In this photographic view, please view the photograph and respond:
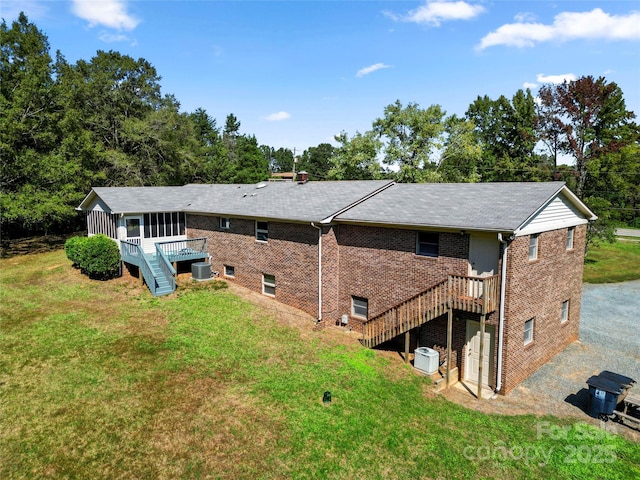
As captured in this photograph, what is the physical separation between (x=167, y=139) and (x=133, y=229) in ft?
72.0

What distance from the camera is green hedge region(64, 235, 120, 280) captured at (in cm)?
2067

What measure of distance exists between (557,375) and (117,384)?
14735mm

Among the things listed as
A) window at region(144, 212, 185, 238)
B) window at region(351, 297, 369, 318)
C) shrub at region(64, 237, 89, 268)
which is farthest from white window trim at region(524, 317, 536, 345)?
shrub at region(64, 237, 89, 268)

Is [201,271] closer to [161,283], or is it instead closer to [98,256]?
[161,283]

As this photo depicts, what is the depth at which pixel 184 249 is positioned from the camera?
2203cm

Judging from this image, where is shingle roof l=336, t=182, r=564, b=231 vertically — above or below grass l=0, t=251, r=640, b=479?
above

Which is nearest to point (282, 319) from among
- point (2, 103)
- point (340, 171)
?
point (2, 103)

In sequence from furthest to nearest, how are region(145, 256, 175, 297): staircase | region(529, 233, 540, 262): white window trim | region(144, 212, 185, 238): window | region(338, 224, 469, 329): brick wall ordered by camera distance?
region(144, 212, 185, 238): window → region(145, 256, 175, 297): staircase → region(338, 224, 469, 329): brick wall → region(529, 233, 540, 262): white window trim

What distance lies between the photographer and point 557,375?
14.5m

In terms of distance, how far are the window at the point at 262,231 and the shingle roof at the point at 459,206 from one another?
4.23 m

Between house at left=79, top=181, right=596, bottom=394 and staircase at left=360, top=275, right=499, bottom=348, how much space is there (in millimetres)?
37

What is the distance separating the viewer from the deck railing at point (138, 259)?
18.8 m

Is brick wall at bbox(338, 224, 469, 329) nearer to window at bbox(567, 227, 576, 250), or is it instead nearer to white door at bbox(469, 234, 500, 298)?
white door at bbox(469, 234, 500, 298)

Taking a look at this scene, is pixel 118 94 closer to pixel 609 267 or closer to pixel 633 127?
pixel 609 267
